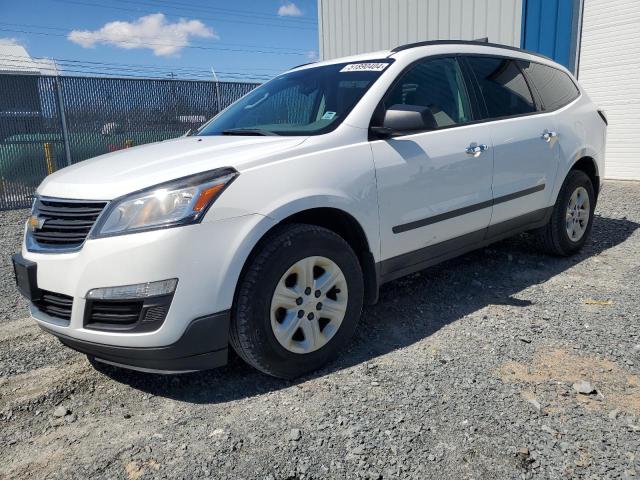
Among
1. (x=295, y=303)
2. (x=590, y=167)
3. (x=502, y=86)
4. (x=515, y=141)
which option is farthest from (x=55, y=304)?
(x=590, y=167)

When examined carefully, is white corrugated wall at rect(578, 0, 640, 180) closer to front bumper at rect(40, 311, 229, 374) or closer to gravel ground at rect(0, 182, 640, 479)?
gravel ground at rect(0, 182, 640, 479)

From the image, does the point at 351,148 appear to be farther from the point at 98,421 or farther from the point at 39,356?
the point at 39,356

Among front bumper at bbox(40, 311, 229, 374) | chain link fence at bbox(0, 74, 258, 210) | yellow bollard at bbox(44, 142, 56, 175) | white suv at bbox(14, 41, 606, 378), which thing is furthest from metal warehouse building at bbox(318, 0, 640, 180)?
front bumper at bbox(40, 311, 229, 374)

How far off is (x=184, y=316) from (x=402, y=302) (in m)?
1.91

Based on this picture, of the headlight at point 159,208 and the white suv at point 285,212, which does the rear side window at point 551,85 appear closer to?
the white suv at point 285,212

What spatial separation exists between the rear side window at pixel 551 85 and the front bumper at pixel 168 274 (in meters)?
3.01

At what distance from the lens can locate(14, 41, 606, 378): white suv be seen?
7.68ft

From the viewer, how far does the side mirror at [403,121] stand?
9.62 ft

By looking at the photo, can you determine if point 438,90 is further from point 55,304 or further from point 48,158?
point 48,158

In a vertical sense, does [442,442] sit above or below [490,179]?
Result: below

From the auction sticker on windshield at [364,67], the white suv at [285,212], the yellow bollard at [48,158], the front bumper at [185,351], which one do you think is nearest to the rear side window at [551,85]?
the white suv at [285,212]

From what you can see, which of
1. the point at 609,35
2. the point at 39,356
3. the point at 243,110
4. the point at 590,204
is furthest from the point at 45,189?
the point at 609,35

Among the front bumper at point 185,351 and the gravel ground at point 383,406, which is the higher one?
the front bumper at point 185,351

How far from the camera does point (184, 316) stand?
7.68ft
